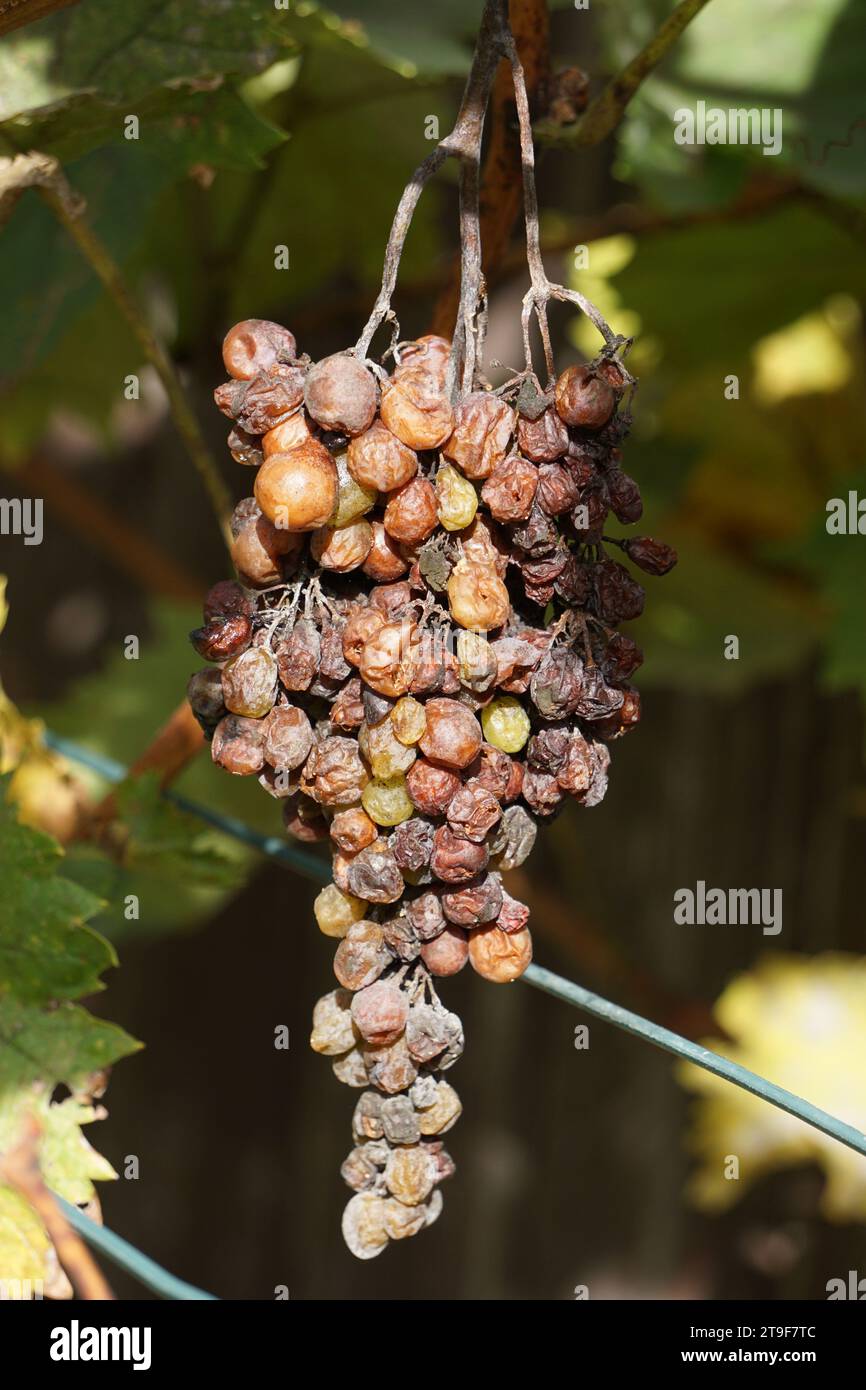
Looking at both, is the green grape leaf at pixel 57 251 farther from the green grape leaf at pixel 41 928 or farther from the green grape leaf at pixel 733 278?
the green grape leaf at pixel 733 278

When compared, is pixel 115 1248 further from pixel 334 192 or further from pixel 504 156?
pixel 334 192

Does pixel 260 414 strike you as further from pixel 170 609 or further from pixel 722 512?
pixel 722 512

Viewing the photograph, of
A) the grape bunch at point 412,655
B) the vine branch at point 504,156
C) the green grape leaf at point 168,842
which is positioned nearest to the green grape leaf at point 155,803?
the green grape leaf at point 168,842

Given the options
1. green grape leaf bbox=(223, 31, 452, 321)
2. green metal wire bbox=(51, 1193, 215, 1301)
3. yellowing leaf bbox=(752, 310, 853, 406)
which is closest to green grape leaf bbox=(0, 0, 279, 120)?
green grape leaf bbox=(223, 31, 452, 321)

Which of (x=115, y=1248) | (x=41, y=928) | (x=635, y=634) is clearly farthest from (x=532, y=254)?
(x=635, y=634)

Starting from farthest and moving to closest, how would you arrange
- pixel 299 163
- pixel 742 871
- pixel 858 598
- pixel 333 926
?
pixel 742 871 < pixel 299 163 < pixel 858 598 < pixel 333 926

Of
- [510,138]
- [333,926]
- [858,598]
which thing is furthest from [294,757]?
[858,598]

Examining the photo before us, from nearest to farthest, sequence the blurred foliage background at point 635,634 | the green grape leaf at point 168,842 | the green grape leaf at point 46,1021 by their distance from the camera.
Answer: the green grape leaf at point 46,1021 → the green grape leaf at point 168,842 → the blurred foliage background at point 635,634
